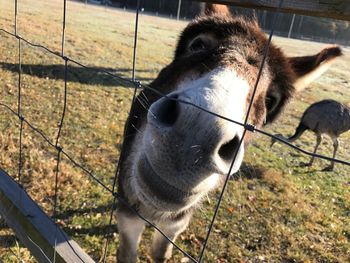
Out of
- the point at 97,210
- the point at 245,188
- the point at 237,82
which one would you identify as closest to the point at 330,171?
the point at 245,188

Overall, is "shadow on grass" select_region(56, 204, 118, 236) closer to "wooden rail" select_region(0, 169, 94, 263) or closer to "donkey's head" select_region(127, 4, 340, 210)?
"wooden rail" select_region(0, 169, 94, 263)

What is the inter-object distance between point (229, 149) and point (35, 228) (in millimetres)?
1295

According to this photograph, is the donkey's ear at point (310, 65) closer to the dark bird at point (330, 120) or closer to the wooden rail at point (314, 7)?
the wooden rail at point (314, 7)

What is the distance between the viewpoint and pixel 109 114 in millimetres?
5676

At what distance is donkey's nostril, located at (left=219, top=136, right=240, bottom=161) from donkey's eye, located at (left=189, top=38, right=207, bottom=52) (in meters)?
1.02

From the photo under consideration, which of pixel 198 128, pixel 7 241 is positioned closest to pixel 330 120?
pixel 7 241

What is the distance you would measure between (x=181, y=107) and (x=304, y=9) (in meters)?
0.54

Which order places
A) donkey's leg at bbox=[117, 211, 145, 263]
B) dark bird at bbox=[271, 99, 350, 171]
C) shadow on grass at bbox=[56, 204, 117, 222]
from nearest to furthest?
donkey's leg at bbox=[117, 211, 145, 263] → shadow on grass at bbox=[56, 204, 117, 222] → dark bird at bbox=[271, 99, 350, 171]

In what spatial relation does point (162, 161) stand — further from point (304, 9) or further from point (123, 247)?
point (123, 247)

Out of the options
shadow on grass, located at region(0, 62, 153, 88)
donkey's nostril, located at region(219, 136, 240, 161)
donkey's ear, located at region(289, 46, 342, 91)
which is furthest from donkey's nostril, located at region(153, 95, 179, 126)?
shadow on grass, located at region(0, 62, 153, 88)

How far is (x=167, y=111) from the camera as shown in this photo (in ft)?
4.18

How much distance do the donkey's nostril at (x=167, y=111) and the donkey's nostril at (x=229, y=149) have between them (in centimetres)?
20

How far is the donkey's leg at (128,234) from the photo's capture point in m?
2.47

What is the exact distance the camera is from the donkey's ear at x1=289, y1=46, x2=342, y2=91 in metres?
2.31
